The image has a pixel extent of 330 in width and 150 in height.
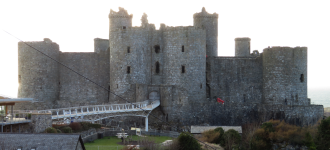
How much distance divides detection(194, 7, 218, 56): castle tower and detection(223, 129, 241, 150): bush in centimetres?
1619

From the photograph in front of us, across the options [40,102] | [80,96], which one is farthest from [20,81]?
[80,96]

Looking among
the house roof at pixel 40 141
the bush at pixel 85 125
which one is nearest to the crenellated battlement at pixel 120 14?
the bush at pixel 85 125

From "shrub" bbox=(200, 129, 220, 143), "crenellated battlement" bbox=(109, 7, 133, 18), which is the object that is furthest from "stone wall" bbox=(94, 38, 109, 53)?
"shrub" bbox=(200, 129, 220, 143)

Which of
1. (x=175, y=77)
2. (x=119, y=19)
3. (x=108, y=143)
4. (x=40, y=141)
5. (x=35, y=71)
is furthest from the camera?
(x=119, y=19)

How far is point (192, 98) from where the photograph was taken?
4259 cm

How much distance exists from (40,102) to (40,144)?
23367mm

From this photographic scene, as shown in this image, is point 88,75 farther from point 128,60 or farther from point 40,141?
point 40,141

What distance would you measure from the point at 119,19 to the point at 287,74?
751 inches

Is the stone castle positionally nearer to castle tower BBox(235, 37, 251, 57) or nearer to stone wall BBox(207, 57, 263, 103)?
stone wall BBox(207, 57, 263, 103)

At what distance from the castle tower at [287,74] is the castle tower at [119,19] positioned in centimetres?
1572

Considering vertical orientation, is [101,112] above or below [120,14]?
below

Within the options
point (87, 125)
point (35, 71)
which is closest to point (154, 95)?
point (87, 125)

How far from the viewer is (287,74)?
43.9 metres

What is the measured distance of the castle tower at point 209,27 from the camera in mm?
48156
